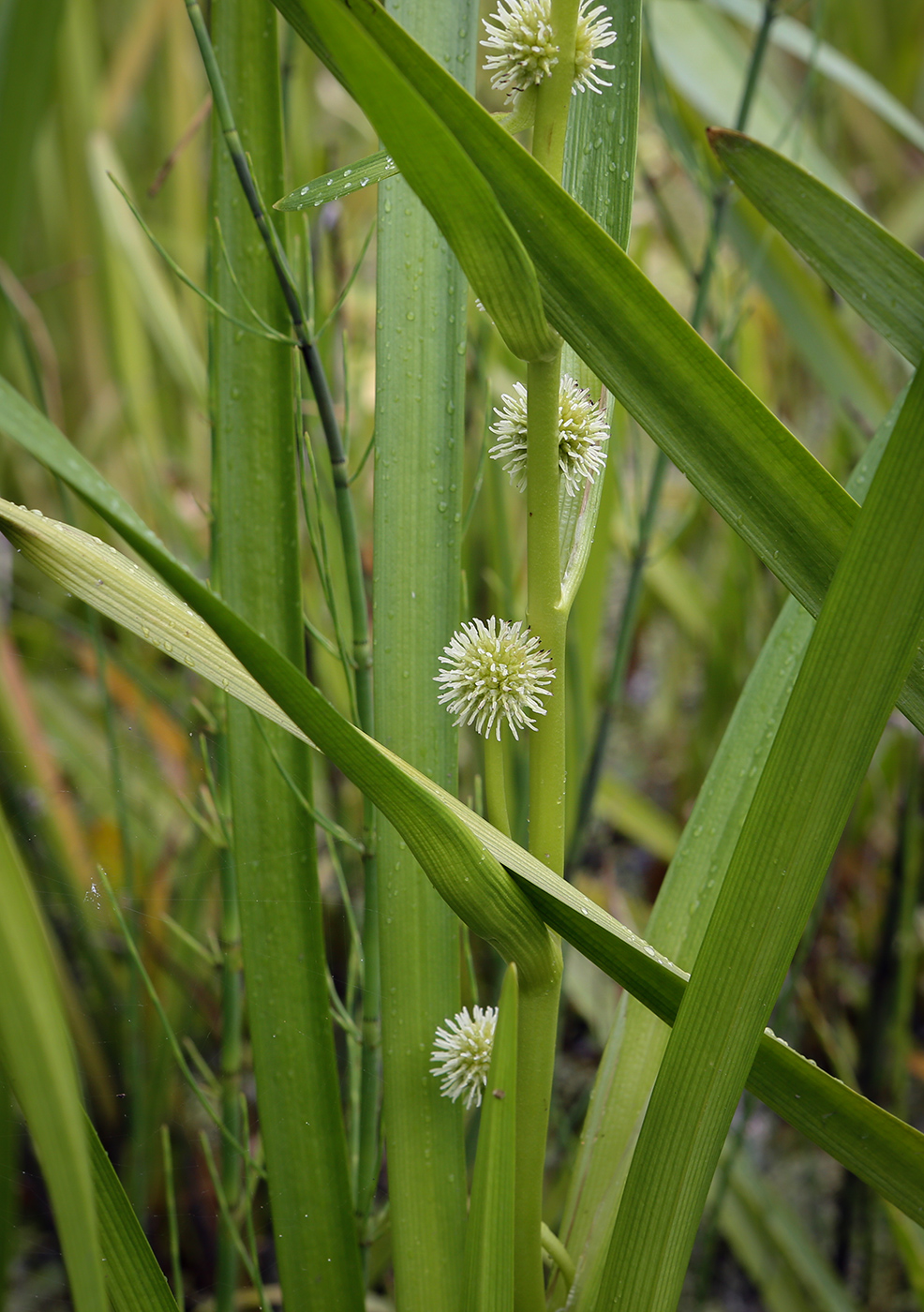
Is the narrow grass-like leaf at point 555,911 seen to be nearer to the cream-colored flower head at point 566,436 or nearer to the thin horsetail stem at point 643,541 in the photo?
the cream-colored flower head at point 566,436

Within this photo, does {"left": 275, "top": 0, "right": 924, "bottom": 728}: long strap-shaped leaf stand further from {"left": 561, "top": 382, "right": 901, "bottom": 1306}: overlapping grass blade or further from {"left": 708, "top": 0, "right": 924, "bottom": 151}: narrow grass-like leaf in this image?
{"left": 708, "top": 0, "right": 924, "bottom": 151}: narrow grass-like leaf

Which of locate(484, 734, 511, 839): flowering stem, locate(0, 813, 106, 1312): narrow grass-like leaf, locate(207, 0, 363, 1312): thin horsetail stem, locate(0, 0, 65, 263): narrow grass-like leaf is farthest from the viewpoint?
locate(0, 0, 65, 263): narrow grass-like leaf

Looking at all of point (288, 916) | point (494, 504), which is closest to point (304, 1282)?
point (288, 916)

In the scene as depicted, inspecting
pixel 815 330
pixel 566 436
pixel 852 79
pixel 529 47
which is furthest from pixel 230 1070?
pixel 852 79

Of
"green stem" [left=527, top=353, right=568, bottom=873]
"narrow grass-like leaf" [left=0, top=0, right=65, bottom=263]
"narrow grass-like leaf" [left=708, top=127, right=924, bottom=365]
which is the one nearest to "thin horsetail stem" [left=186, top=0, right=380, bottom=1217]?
"green stem" [left=527, top=353, right=568, bottom=873]

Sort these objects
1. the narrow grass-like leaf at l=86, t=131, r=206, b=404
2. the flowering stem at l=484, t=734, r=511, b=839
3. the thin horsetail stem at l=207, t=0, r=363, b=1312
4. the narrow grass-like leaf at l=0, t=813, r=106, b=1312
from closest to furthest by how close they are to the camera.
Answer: the narrow grass-like leaf at l=0, t=813, r=106, b=1312
the flowering stem at l=484, t=734, r=511, b=839
the thin horsetail stem at l=207, t=0, r=363, b=1312
the narrow grass-like leaf at l=86, t=131, r=206, b=404

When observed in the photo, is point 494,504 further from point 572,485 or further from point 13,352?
point 13,352

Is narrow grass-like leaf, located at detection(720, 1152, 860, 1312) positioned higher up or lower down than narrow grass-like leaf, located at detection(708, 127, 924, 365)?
lower down
